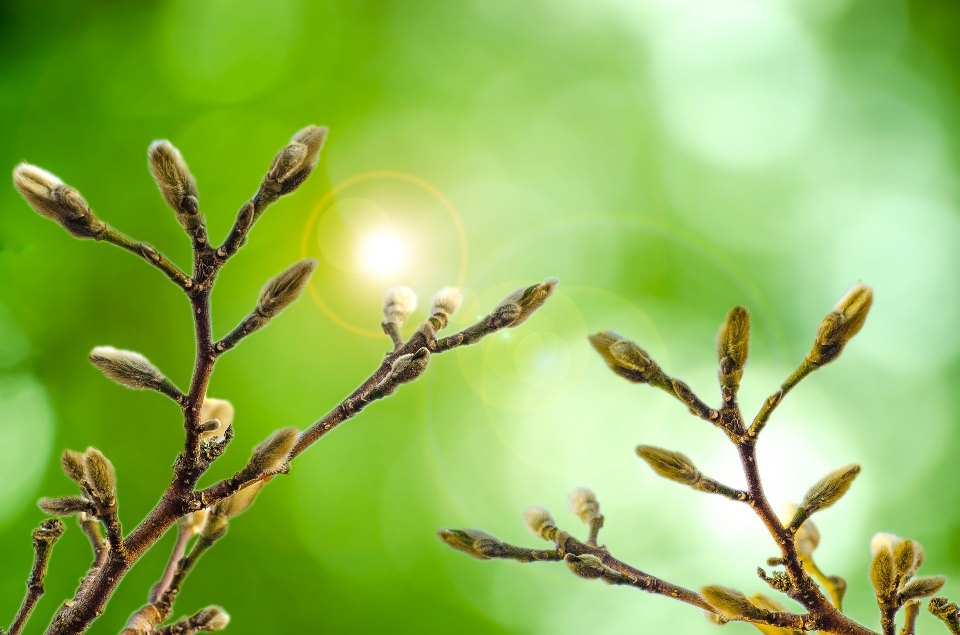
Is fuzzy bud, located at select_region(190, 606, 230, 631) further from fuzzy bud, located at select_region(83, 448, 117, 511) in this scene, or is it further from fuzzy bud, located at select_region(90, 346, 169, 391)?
fuzzy bud, located at select_region(90, 346, 169, 391)

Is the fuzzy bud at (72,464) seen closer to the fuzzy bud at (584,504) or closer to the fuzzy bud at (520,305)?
the fuzzy bud at (520,305)

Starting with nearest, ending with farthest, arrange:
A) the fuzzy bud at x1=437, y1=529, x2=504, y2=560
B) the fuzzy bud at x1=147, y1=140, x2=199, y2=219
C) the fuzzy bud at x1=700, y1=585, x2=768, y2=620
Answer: the fuzzy bud at x1=147, y1=140, x2=199, y2=219
the fuzzy bud at x1=700, y1=585, x2=768, y2=620
the fuzzy bud at x1=437, y1=529, x2=504, y2=560

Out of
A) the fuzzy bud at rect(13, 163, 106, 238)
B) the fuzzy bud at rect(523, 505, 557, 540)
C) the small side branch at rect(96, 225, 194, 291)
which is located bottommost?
the fuzzy bud at rect(523, 505, 557, 540)

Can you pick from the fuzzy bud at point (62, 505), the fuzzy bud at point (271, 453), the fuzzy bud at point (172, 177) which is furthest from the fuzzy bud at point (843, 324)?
the fuzzy bud at point (62, 505)

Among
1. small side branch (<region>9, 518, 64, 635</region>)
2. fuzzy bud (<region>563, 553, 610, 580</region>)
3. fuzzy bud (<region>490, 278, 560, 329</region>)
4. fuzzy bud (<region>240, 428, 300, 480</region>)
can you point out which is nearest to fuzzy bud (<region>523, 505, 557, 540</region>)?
fuzzy bud (<region>563, 553, 610, 580</region>)

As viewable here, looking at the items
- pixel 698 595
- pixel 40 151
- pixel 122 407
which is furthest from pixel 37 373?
pixel 698 595

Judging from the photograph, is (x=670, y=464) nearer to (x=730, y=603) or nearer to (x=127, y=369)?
(x=730, y=603)
